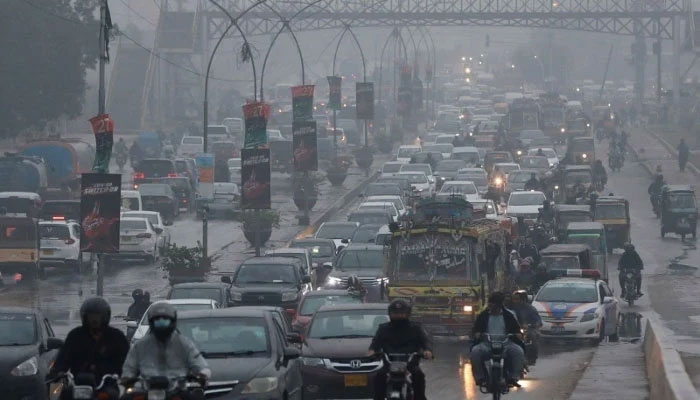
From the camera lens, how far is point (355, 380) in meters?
19.4

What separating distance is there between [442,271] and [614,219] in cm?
2116

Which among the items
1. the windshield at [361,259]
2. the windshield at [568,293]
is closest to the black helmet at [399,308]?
the windshield at [568,293]

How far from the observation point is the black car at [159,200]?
59062mm

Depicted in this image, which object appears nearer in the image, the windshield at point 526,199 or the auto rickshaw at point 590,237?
the auto rickshaw at point 590,237

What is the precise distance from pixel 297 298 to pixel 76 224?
1480 centimetres

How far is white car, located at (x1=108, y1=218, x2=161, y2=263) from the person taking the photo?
4707 cm

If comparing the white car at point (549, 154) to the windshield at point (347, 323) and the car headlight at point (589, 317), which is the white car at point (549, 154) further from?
the windshield at point (347, 323)

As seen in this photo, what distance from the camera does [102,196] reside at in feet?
107

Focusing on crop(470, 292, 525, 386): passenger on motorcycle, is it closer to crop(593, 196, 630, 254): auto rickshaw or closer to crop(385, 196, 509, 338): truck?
crop(385, 196, 509, 338): truck

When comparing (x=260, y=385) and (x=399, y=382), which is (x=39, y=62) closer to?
(x=260, y=385)

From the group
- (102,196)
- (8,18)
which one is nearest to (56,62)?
(8,18)

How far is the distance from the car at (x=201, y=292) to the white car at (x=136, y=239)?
57.0 ft

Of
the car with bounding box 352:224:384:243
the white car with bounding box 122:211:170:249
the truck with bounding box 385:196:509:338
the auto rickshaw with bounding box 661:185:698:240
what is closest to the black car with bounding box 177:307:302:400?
the truck with bounding box 385:196:509:338

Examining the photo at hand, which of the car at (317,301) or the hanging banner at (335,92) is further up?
the hanging banner at (335,92)
